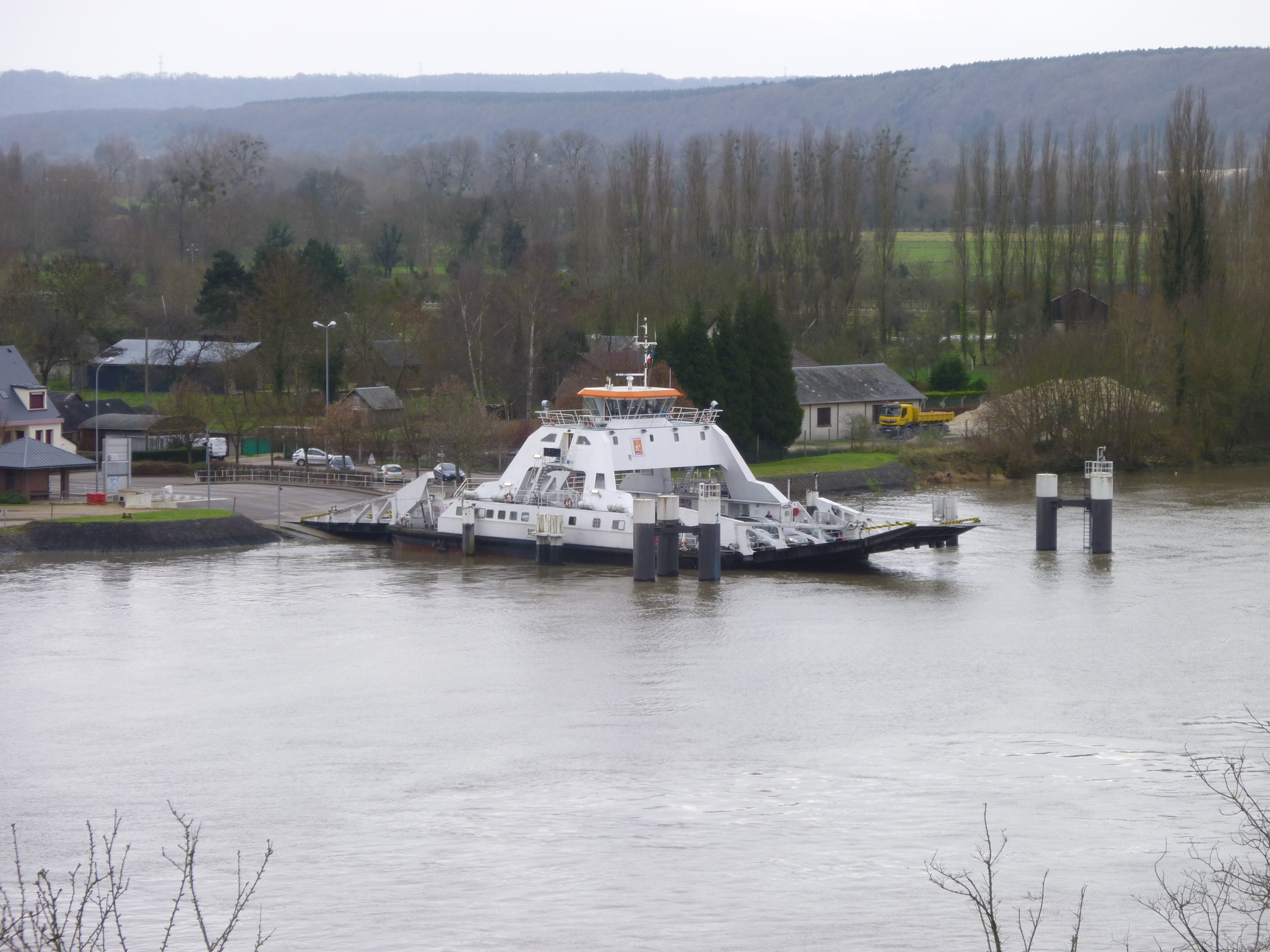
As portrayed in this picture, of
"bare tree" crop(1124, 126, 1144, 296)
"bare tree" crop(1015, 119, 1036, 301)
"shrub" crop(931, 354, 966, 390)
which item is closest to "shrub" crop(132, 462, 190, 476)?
"shrub" crop(931, 354, 966, 390)

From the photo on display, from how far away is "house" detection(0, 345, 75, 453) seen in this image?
4872cm

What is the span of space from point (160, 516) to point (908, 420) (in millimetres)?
32447

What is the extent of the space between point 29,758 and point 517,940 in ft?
30.9

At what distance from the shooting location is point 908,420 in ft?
212

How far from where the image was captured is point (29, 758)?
22.5 metres


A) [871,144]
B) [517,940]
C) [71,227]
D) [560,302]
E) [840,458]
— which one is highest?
[871,144]

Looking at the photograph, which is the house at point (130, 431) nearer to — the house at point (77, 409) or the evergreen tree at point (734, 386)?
the house at point (77, 409)

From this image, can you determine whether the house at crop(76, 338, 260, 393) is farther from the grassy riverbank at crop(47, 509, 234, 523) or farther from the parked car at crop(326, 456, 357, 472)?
the grassy riverbank at crop(47, 509, 234, 523)

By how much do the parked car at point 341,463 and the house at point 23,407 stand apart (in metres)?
8.15

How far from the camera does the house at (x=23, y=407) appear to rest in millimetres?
48719

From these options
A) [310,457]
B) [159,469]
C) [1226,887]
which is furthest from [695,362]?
[1226,887]

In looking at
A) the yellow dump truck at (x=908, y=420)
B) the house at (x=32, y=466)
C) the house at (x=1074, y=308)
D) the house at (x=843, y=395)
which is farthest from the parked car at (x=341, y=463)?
the house at (x=1074, y=308)

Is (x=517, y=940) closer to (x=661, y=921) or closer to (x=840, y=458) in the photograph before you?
(x=661, y=921)

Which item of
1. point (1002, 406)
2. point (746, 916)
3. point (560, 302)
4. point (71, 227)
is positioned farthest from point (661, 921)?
point (71, 227)
